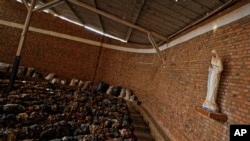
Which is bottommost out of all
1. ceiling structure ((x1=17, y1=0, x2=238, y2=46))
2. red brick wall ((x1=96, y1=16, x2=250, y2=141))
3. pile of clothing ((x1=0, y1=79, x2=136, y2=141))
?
pile of clothing ((x1=0, y1=79, x2=136, y2=141))

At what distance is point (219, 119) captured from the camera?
2.95 metres

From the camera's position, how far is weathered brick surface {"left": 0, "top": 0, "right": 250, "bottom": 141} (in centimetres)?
293

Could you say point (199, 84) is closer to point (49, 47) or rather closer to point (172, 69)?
point (172, 69)

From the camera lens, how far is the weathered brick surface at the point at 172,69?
9.60 feet

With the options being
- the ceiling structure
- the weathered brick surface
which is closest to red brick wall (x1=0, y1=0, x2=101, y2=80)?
the weathered brick surface

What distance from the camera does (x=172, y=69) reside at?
19.7 ft

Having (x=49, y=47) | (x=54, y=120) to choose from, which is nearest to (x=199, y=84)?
(x=54, y=120)

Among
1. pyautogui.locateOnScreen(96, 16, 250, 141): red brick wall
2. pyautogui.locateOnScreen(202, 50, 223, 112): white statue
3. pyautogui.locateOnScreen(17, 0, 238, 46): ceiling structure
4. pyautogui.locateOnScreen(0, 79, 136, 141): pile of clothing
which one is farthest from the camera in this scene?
pyautogui.locateOnScreen(0, 79, 136, 141): pile of clothing

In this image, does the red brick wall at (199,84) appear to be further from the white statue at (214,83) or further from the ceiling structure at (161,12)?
the ceiling structure at (161,12)

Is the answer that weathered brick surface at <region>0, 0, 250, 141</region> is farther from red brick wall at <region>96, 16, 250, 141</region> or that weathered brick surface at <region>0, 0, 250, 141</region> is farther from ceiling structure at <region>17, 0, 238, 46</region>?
ceiling structure at <region>17, 0, 238, 46</region>

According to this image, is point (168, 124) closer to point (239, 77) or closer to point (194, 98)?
point (194, 98)

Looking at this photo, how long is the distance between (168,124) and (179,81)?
1.46 metres

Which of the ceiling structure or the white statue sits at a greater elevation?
the ceiling structure

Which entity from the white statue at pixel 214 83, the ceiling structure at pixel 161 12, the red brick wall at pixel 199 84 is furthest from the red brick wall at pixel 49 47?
the white statue at pixel 214 83
